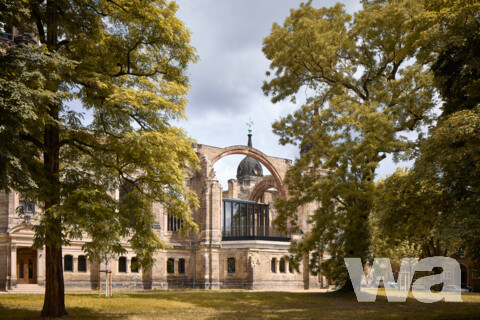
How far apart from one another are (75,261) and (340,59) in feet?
77.5

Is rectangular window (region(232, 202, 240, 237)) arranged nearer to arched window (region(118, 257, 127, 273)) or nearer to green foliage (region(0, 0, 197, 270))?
arched window (region(118, 257, 127, 273))

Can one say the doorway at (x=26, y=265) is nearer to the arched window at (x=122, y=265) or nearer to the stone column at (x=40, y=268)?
the stone column at (x=40, y=268)

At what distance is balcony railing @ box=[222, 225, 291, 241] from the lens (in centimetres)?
3959

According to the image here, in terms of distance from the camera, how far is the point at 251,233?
1722 inches

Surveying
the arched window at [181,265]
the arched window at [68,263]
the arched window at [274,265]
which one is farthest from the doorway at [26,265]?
the arched window at [274,265]

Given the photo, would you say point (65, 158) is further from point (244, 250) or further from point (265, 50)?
point (244, 250)

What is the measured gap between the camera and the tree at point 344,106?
20.9 meters

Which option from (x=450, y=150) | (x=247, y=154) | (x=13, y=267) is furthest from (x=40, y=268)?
(x=450, y=150)

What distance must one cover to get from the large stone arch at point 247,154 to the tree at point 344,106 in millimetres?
16492

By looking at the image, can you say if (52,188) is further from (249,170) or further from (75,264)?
(249,170)

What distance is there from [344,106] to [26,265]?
24.0 meters

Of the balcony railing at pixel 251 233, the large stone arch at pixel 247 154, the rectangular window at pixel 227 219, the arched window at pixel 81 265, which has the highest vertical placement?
the large stone arch at pixel 247 154

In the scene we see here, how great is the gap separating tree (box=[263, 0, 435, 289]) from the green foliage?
8.92 meters

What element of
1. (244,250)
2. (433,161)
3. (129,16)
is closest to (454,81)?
(433,161)
